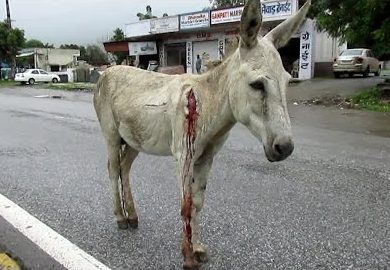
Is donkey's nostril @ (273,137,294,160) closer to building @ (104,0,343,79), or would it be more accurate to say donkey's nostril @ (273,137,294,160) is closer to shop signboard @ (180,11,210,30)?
building @ (104,0,343,79)

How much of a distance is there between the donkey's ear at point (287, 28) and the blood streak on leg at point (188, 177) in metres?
0.68

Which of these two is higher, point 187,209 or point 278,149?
point 278,149

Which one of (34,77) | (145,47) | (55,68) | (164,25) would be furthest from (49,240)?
(55,68)

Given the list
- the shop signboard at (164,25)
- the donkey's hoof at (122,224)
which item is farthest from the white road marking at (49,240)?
the shop signboard at (164,25)

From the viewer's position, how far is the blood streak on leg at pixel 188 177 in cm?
321

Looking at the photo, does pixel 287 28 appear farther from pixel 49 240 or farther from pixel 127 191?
pixel 49 240

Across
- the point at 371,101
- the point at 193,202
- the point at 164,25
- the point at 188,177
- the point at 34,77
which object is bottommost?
the point at 371,101

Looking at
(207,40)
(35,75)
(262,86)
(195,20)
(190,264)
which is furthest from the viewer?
(35,75)

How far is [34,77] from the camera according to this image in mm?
42469

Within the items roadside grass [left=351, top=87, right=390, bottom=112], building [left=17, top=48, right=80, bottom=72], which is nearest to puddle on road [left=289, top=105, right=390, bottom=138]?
roadside grass [left=351, top=87, right=390, bottom=112]

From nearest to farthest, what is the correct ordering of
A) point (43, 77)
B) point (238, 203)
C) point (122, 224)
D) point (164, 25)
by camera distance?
point (122, 224) < point (238, 203) < point (164, 25) < point (43, 77)

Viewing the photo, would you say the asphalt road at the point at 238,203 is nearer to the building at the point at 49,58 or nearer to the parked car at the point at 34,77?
the parked car at the point at 34,77

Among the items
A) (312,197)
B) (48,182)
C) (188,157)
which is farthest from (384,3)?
(188,157)

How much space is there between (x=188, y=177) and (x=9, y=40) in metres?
49.4
